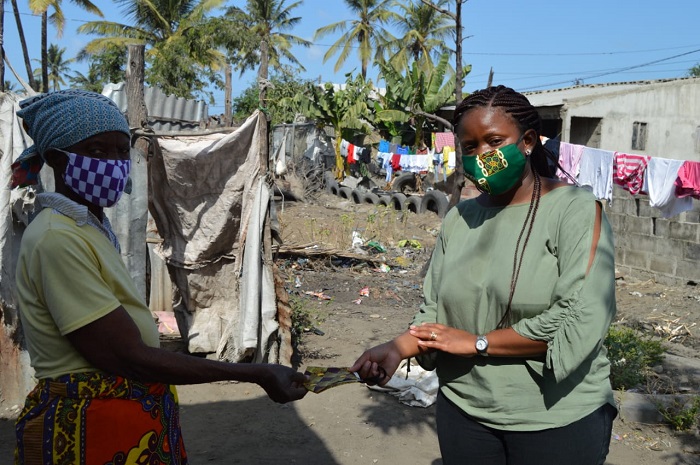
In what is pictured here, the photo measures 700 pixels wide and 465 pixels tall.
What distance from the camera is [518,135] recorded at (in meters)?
1.96

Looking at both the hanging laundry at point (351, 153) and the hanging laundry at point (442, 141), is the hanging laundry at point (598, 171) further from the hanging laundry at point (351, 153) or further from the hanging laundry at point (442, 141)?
the hanging laundry at point (351, 153)

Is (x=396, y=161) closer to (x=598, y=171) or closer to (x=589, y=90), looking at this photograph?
(x=589, y=90)

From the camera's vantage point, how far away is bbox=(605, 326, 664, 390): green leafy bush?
522 cm

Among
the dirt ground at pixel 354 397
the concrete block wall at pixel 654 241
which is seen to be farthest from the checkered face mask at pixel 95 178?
the concrete block wall at pixel 654 241

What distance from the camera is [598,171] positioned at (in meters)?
10.6

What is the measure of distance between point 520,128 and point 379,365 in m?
0.91

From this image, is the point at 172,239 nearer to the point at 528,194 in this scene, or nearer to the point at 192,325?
the point at 192,325

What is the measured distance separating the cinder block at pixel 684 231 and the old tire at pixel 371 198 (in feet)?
31.3

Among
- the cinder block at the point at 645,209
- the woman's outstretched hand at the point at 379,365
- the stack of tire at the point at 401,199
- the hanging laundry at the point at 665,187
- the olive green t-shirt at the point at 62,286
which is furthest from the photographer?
the stack of tire at the point at 401,199

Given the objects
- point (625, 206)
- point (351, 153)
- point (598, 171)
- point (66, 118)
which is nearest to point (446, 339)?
point (66, 118)

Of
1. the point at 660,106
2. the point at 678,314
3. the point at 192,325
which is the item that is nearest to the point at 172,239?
the point at 192,325

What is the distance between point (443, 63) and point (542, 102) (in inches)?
130

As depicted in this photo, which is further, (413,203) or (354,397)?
(413,203)

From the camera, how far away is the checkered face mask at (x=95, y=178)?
179 cm
